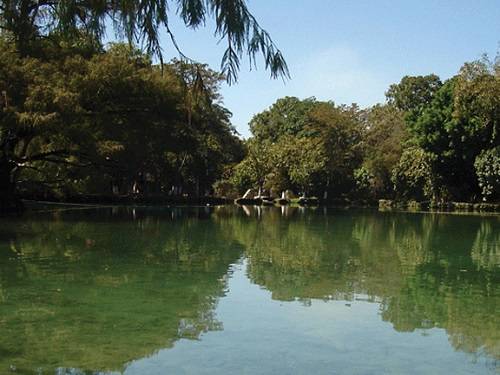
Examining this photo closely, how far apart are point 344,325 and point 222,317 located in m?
1.26

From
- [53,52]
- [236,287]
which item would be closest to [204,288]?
[236,287]

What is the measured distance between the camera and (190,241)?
14.9 metres

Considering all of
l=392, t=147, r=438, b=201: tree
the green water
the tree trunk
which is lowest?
the green water

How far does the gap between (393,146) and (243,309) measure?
44300mm

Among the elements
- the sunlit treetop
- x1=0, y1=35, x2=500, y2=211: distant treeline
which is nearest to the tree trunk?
x1=0, y1=35, x2=500, y2=211: distant treeline

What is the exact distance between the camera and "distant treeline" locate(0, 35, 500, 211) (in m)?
20.6

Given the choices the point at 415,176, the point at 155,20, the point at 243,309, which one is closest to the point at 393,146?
the point at 415,176

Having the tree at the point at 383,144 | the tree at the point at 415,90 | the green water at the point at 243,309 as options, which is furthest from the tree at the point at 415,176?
the green water at the point at 243,309

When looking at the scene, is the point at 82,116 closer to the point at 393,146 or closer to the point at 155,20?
the point at 155,20

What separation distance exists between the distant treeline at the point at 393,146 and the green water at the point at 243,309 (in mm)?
22200

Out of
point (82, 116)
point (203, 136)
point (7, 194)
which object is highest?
point (203, 136)

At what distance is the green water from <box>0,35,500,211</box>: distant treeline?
1.98 m

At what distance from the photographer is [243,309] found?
23.6 feet

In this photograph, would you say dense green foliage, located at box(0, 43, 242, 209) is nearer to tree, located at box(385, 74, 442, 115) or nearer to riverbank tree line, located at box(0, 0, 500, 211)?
riverbank tree line, located at box(0, 0, 500, 211)
